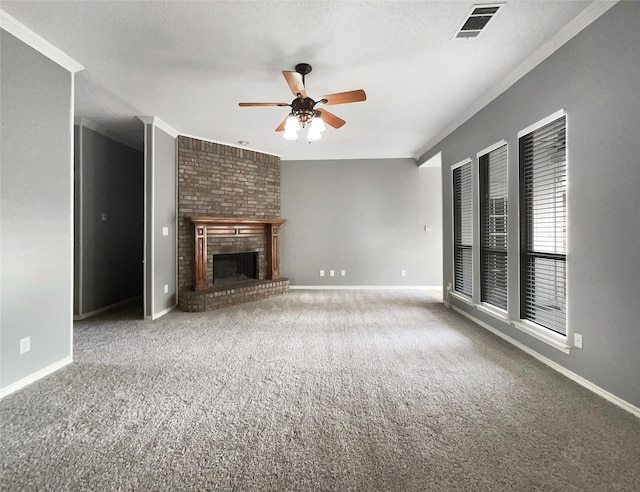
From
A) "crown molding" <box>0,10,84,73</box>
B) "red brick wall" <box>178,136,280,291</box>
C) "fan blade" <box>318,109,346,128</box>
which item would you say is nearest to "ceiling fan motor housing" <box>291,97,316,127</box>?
"fan blade" <box>318,109,346,128</box>

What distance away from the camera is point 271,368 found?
2561 mm

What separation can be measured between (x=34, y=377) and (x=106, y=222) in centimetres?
291

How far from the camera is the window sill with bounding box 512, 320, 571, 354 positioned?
241 cm

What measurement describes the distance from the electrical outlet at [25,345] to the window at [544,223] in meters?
4.36

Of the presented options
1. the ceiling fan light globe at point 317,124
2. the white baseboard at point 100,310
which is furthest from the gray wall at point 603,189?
the white baseboard at point 100,310

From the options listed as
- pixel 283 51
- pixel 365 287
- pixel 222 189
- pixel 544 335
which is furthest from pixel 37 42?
pixel 365 287

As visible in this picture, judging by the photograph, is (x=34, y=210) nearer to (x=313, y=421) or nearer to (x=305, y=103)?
(x=305, y=103)

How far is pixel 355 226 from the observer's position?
20.6ft

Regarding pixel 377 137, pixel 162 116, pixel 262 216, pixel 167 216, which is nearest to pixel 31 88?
pixel 162 116

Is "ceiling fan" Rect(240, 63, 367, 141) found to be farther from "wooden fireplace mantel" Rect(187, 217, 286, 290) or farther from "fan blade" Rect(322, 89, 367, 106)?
"wooden fireplace mantel" Rect(187, 217, 286, 290)

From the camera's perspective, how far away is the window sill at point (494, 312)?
319 centimetres

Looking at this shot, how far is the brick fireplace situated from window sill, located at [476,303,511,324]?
3388 millimetres

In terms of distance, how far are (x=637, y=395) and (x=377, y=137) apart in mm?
4205

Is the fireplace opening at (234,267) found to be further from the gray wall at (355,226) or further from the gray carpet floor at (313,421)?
the gray carpet floor at (313,421)
